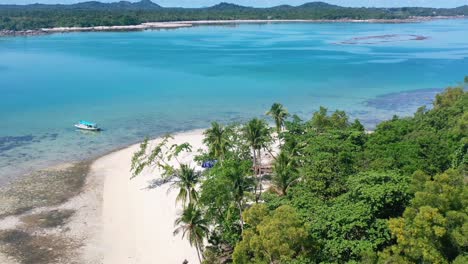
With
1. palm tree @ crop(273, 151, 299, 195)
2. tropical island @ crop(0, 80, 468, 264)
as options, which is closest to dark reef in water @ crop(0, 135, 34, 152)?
tropical island @ crop(0, 80, 468, 264)

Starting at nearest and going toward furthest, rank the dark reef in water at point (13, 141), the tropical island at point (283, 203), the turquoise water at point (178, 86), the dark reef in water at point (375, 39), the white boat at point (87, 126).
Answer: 1. the tropical island at point (283, 203)
2. the dark reef in water at point (13, 141)
3. the white boat at point (87, 126)
4. the turquoise water at point (178, 86)
5. the dark reef in water at point (375, 39)

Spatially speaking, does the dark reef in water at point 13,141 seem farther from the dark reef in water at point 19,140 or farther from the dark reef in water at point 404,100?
the dark reef in water at point 404,100

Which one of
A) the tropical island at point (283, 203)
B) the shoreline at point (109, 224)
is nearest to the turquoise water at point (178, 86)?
the shoreline at point (109, 224)

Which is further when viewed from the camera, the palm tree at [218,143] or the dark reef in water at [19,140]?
the dark reef in water at [19,140]

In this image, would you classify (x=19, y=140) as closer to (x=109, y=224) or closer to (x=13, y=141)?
(x=13, y=141)

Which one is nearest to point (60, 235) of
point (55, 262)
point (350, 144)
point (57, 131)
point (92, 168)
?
point (55, 262)
